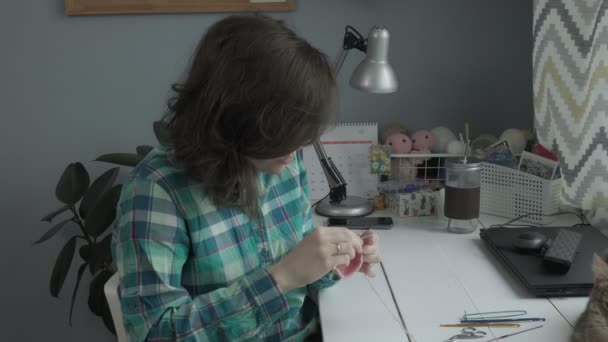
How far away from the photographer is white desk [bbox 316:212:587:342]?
3.10 feet

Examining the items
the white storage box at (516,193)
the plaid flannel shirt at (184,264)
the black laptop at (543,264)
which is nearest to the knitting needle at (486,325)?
the black laptop at (543,264)

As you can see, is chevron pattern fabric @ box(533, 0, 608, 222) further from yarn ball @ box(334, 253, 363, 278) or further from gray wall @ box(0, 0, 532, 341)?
yarn ball @ box(334, 253, 363, 278)

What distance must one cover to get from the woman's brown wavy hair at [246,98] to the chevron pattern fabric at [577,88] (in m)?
0.62

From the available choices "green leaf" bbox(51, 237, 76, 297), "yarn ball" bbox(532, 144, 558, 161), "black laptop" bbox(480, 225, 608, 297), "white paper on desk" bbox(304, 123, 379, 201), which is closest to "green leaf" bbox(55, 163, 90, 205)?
"green leaf" bbox(51, 237, 76, 297)

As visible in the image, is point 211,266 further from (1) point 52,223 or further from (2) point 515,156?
(1) point 52,223

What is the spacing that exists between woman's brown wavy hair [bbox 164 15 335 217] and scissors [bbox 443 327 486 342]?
381mm

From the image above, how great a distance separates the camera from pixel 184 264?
37.2 inches

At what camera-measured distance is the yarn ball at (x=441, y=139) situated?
1634mm

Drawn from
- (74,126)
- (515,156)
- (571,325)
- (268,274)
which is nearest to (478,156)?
(515,156)

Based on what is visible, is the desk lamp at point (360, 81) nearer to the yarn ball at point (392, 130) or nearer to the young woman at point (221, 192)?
the yarn ball at point (392, 130)

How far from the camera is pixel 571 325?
0.95m

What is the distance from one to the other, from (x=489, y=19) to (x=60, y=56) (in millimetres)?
1221

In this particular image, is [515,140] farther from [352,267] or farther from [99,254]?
[99,254]

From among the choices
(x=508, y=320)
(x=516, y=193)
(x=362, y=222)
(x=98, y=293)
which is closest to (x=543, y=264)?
(x=508, y=320)
